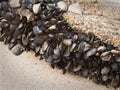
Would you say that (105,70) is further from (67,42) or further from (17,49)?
(17,49)

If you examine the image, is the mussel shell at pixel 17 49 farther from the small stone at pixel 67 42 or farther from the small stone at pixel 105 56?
the small stone at pixel 105 56

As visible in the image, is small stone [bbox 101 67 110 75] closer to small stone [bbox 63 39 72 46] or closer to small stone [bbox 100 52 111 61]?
small stone [bbox 100 52 111 61]

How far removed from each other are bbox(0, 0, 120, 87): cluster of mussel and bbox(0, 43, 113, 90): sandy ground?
41mm

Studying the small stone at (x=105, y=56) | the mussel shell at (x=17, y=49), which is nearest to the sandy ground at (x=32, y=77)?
the mussel shell at (x=17, y=49)

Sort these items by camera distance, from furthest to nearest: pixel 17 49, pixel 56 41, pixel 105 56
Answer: pixel 17 49, pixel 56 41, pixel 105 56

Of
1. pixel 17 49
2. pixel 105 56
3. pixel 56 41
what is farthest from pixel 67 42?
pixel 17 49

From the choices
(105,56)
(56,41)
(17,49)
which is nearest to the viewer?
(105,56)

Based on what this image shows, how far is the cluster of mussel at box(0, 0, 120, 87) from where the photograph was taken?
7.41 ft

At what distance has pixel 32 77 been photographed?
236 cm

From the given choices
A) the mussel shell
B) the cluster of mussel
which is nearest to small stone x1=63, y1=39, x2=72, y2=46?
the cluster of mussel

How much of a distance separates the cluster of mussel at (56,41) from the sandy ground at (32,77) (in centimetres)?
4

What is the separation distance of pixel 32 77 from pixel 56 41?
0.91 feet

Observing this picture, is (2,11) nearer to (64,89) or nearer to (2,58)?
(2,58)

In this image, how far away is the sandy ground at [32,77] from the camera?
2309mm
